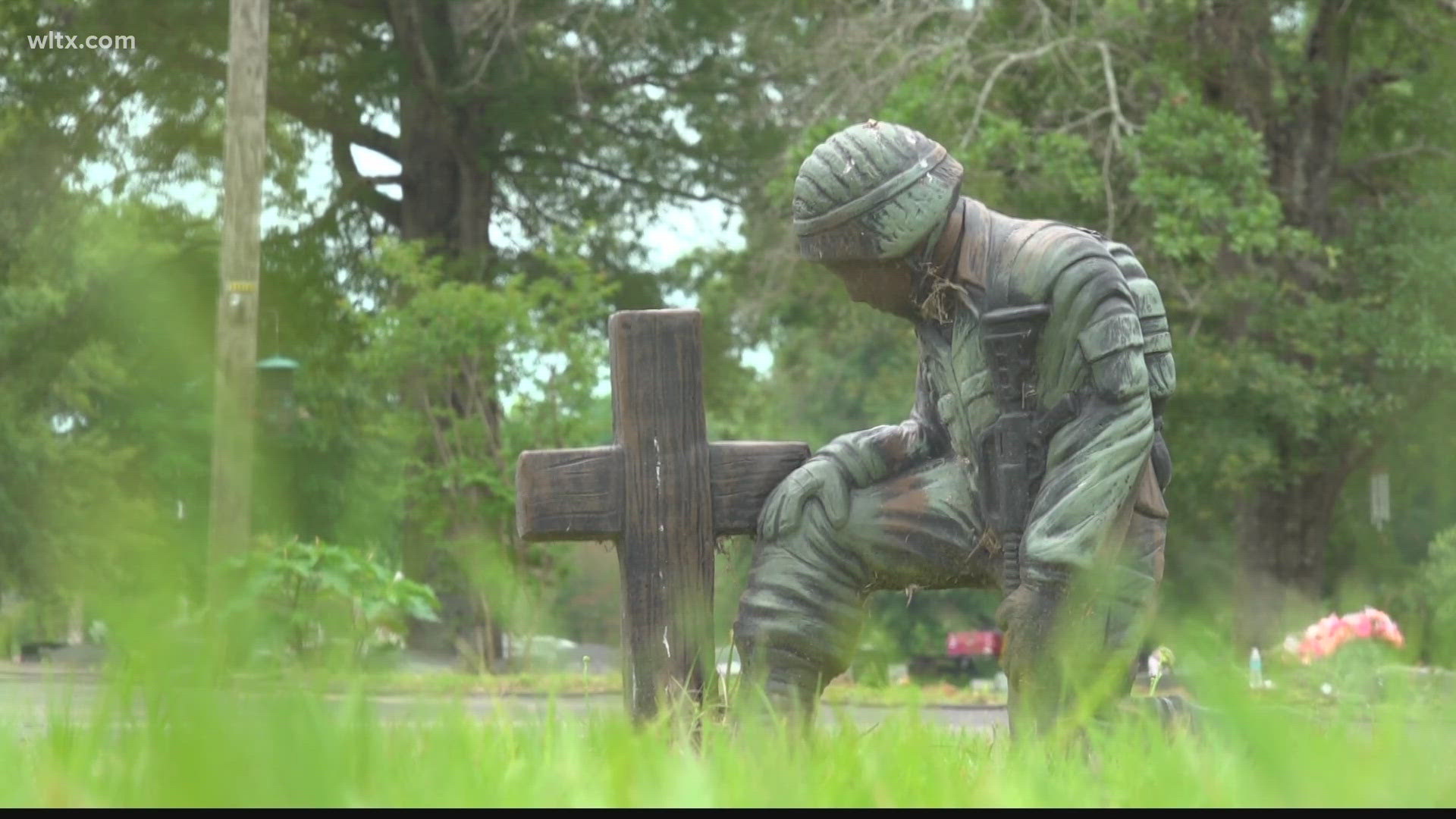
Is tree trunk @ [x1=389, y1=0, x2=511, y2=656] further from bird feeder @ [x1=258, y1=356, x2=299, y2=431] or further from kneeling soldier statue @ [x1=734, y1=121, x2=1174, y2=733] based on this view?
kneeling soldier statue @ [x1=734, y1=121, x2=1174, y2=733]

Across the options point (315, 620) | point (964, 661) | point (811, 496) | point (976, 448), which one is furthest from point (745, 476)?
point (964, 661)

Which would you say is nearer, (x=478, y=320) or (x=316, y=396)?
(x=478, y=320)

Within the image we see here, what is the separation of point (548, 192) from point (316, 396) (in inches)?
181

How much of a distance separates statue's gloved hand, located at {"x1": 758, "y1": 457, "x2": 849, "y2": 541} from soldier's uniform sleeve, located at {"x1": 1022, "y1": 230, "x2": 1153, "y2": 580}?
508mm

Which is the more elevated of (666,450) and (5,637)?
(666,450)

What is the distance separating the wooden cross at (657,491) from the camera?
15.7ft

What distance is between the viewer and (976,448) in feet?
15.5

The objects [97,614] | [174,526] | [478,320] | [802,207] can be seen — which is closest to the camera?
[97,614]

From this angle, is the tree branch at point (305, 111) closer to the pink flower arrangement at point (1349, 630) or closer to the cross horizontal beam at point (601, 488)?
the pink flower arrangement at point (1349, 630)

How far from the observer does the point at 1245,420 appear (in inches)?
752

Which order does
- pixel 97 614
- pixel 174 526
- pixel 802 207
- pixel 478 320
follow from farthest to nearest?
pixel 478 320, pixel 802 207, pixel 174 526, pixel 97 614

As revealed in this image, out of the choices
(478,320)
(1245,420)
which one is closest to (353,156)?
(478,320)
